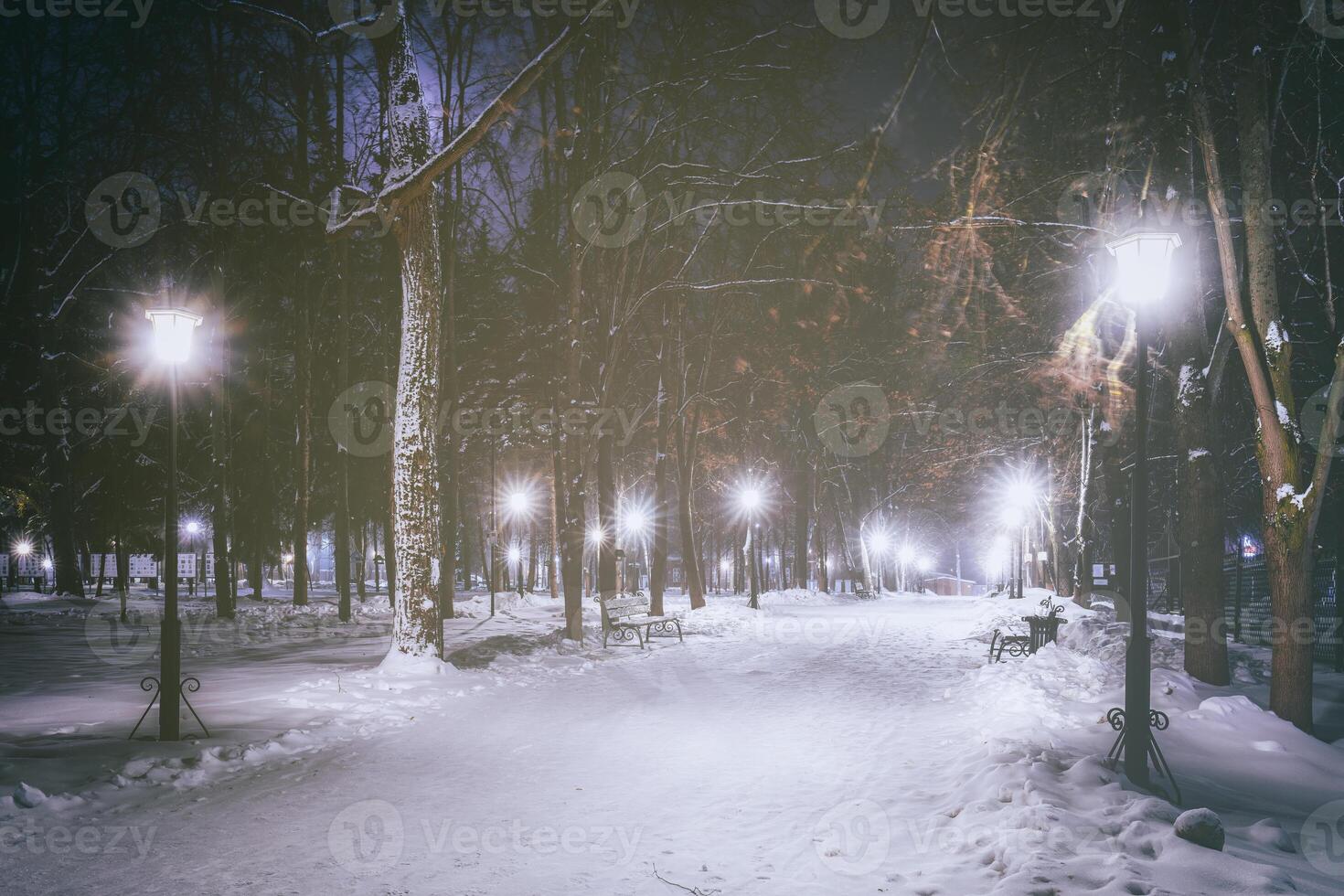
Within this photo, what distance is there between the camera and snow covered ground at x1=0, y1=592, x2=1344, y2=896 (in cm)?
494

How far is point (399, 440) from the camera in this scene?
12.1 meters

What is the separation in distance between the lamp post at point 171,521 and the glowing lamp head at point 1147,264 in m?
9.51

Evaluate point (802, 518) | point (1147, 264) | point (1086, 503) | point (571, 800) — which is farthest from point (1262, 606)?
point (571, 800)

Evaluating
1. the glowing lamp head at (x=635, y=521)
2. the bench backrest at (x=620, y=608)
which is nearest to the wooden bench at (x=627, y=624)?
the bench backrest at (x=620, y=608)

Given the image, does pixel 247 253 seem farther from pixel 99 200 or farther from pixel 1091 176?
pixel 1091 176

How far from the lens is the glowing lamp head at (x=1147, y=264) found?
728cm

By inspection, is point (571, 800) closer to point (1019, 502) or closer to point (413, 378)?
point (413, 378)

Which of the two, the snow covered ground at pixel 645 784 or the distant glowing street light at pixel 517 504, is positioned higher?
the distant glowing street light at pixel 517 504

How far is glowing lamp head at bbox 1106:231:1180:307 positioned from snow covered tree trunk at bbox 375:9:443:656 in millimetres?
9369

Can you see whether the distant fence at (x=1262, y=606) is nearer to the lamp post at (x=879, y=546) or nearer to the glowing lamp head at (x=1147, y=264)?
the glowing lamp head at (x=1147, y=264)

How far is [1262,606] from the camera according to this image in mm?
21141

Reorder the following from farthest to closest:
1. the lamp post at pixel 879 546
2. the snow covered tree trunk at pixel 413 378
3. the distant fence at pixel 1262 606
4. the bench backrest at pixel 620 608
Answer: the lamp post at pixel 879 546 < the bench backrest at pixel 620 608 < the distant fence at pixel 1262 606 < the snow covered tree trunk at pixel 413 378

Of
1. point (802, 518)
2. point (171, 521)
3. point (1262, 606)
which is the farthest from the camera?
point (802, 518)

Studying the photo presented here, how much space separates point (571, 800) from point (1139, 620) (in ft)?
16.7
